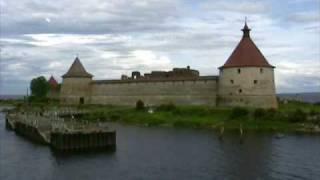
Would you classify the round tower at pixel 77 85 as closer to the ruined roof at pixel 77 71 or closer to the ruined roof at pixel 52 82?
the ruined roof at pixel 77 71

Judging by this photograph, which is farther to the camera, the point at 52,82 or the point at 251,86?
the point at 52,82

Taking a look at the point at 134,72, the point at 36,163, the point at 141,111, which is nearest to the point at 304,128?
the point at 141,111

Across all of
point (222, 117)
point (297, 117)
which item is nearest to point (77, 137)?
point (222, 117)

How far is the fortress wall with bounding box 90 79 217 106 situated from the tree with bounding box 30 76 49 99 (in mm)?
13724

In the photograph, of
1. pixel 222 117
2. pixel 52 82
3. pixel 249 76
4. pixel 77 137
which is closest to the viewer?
pixel 77 137

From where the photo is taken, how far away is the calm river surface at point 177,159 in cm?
2868

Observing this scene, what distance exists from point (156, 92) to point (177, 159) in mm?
36219

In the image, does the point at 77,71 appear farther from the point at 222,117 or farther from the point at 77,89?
the point at 222,117

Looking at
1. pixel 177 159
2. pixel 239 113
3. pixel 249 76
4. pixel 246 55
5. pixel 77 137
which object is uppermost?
pixel 246 55

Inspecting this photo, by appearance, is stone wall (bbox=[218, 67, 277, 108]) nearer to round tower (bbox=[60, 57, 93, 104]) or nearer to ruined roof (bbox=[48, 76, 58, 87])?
round tower (bbox=[60, 57, 93, 104])

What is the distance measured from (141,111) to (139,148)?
2394cm

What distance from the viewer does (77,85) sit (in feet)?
259

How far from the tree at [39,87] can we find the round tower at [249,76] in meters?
38.1

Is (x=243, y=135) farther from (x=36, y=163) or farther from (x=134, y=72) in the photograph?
(x=134, y=72)
